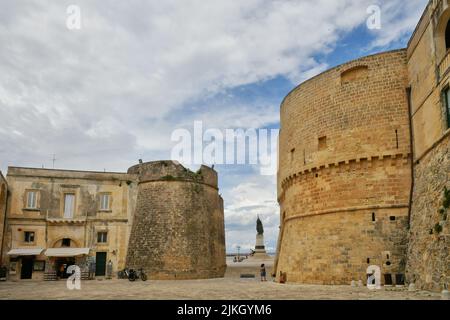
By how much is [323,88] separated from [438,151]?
21.0ft

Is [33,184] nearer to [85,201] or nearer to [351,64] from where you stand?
[85,201]

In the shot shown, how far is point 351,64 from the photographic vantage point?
58.4ft

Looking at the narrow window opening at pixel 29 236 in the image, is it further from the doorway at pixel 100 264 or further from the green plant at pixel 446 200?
the green plant at pixel 446 200

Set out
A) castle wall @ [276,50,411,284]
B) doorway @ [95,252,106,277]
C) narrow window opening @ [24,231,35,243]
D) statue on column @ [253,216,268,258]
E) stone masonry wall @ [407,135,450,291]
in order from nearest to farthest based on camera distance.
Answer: stone masonry wall @ [407,135,450,291], castle wall @ [276,50,411,284], narrow window opening @ [24,231,35,243], doorway @ [95,252,106,277], statue on column @ [253,216,268,258]

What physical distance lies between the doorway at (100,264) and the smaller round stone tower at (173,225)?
144 cm

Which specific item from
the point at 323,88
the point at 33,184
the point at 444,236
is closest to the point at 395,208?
the point at 444,236

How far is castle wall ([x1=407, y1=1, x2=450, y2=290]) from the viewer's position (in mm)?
12414

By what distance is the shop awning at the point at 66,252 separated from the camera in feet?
79.6

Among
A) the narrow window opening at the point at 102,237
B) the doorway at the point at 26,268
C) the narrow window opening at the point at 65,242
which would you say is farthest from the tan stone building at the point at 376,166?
the doorway at the point at 26,268

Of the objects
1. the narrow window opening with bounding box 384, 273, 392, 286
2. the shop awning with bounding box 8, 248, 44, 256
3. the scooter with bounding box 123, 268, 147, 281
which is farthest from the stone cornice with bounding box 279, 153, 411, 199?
the shop awning with bounding box 8, 248, 44, 256

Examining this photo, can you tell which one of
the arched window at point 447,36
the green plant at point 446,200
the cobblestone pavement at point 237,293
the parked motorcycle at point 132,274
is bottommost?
the parked motorcycle at point 132,274

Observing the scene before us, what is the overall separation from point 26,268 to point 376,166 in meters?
19.5

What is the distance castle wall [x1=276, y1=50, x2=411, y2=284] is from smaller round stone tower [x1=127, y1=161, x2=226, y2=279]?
25.6 feet

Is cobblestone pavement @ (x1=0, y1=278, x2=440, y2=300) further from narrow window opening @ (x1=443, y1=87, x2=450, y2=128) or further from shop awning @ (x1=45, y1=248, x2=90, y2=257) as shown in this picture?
shop awning @ (x1=45, y1=248, x2=90, y2=257)
